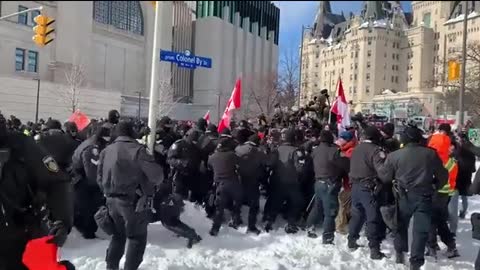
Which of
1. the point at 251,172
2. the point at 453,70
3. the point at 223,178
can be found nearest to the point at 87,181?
the point at 223,178

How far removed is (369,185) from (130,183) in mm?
3587

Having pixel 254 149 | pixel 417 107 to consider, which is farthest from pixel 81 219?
pixel 417 107

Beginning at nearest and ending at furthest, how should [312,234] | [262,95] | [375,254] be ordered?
[375,254] → [312,234] → [262,95]

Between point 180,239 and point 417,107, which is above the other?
point 417,107

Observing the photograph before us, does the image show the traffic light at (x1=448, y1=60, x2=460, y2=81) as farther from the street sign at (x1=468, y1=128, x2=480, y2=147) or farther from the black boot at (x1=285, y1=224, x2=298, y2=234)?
the black boot at (x1=285, y1=224, x2=298, y2=234)

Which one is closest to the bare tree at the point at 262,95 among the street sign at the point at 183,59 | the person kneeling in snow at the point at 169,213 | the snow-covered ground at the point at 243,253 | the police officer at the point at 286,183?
the street sign at the point at 183,59

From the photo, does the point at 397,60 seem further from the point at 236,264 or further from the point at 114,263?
the point at 114,263

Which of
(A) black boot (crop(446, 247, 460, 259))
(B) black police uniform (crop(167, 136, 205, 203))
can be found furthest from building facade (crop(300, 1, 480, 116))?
(A) black boot (crop(446, 247, 460, 259))

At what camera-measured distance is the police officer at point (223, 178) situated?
828 centimetres

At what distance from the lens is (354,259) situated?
7.57 m

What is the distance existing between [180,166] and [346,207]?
2882 mm

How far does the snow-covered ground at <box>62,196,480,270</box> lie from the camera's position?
6.79m

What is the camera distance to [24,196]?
145 inches

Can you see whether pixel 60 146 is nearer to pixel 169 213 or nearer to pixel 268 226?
pixel 169 213
